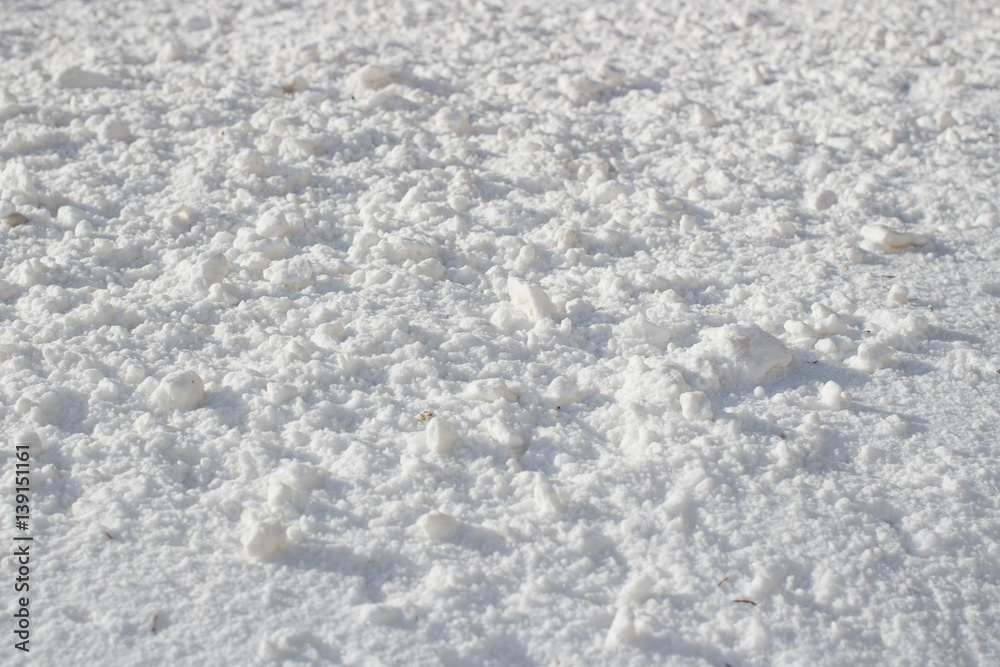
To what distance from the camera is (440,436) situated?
1.42m

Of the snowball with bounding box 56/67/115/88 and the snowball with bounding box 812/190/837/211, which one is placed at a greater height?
the snowball with bounding box 56/67/115/88

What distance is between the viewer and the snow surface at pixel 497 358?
1.17 m

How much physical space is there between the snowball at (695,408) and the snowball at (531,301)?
16.4 inches

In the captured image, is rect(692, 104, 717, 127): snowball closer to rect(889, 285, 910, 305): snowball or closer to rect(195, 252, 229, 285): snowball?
A: rect(889, 285, 910, 305): snowball

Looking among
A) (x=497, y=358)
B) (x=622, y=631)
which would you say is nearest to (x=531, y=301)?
(x=497, y=358)

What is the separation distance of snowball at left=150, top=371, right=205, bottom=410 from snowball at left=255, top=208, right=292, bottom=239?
63 centimetres

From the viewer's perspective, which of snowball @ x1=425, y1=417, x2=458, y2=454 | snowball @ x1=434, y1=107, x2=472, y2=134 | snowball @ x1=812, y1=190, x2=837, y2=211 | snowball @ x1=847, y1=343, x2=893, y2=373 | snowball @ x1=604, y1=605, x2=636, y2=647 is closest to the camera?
snowball @ x1=604, y1=605, x2=636, y2=647

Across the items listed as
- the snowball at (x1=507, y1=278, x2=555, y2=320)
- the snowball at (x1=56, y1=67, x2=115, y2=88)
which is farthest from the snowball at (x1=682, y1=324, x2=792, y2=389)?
the snowball at (x1=56, y1=67, x2=115, y2=88)

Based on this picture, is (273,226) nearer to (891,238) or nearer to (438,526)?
(438,526)

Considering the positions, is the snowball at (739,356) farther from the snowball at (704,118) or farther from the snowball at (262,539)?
the snowball at (704,118)

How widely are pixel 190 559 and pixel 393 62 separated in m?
2.34

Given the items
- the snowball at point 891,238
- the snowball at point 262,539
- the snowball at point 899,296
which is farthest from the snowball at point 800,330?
the snowball at point 262,539

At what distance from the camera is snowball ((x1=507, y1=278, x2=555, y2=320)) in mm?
1788

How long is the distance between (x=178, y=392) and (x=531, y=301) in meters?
0.78
